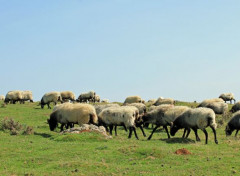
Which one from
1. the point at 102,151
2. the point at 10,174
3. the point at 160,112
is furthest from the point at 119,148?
the point at 160,112

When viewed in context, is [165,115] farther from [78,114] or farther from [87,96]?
[87,96]

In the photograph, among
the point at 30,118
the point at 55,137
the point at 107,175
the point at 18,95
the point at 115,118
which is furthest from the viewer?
the point at 18,95

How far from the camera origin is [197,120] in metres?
20.9

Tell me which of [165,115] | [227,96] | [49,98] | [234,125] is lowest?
[234,125]

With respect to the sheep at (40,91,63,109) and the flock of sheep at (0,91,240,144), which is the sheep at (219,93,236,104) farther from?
the flock of sheep at (0,91,240,144)

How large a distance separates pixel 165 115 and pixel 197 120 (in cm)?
361

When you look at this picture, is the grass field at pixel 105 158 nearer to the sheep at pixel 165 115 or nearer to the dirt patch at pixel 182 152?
the dirt patch at pixel 182 152

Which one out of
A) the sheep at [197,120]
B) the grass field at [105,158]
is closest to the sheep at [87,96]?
the sheep at [197,120]

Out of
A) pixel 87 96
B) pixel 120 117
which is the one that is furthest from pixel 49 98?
pixel 120 117

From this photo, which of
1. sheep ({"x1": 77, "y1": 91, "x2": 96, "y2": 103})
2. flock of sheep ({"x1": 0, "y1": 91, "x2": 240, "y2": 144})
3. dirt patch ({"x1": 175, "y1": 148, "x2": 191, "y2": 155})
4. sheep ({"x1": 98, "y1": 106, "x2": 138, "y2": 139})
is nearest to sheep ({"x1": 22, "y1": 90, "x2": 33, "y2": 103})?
sheep ({"x1": 77, "y1": 91, "x2": 96, "y2": 103})

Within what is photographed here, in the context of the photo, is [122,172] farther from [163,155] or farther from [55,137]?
[55,137]

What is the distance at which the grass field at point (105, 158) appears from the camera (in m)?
14.0

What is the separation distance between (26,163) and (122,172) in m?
4.66

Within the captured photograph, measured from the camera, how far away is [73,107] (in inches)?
989
